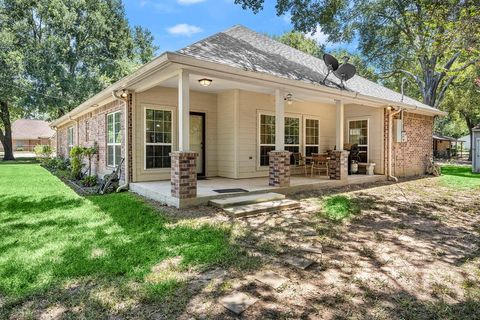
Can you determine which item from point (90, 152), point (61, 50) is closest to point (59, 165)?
point (90, 152)

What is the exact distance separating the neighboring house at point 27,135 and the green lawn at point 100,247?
49.1 metres

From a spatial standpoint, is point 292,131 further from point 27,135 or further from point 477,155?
point 27,135

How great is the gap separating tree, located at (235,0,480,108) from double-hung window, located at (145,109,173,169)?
401 centimetres

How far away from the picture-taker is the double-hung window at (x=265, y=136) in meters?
9.89

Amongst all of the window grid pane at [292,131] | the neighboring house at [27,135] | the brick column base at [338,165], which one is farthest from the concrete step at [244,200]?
the neighboring house at [27,135]

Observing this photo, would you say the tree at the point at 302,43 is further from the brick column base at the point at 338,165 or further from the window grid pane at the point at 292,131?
the brick column base at the point at 338,165

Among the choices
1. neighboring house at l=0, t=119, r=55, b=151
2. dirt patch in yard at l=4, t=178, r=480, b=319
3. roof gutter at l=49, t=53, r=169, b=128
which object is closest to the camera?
dirt patch in yard at l=4, t=178, r=480, b=319

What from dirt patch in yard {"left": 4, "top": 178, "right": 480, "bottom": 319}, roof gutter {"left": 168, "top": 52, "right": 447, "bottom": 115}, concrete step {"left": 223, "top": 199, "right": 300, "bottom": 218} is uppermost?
roof gutter {"left": 168, "top": 52, "right": 447, "bottom": 115}

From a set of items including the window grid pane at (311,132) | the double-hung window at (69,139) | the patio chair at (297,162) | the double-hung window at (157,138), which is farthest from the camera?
the double-hung window at (69,139)

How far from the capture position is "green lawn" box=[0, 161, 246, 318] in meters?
2.98

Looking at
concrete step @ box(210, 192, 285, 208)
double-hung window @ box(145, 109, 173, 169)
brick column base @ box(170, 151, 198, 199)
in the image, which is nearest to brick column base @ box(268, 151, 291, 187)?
concrete step @ box(210, 192, 285, 208)

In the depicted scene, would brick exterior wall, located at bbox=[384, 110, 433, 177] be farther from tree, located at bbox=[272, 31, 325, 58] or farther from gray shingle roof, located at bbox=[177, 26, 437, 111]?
tree, located at bbox=[272, 31, 325, 58]

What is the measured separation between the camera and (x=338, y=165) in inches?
355

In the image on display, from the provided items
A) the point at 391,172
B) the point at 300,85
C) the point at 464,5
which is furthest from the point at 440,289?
the point at 391,172
